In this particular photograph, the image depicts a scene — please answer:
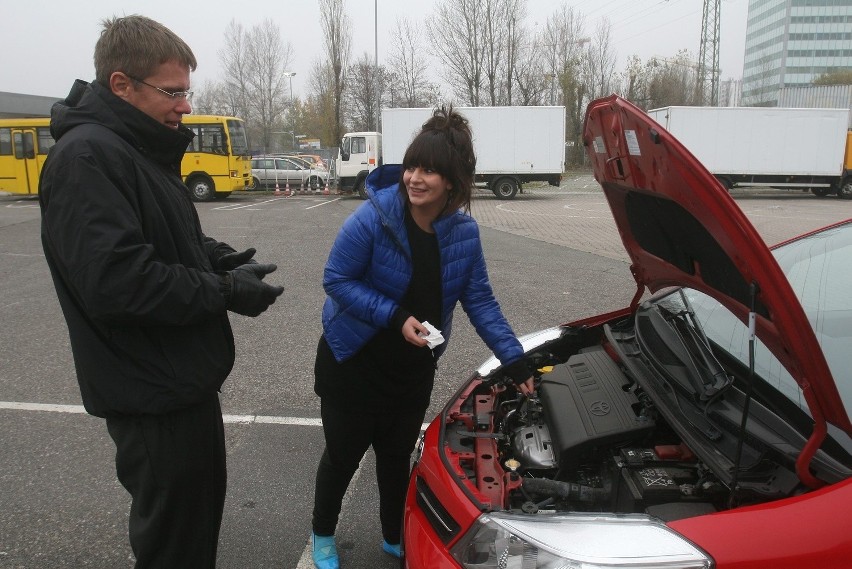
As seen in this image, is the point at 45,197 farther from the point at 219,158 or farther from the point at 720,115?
the point at 720,115

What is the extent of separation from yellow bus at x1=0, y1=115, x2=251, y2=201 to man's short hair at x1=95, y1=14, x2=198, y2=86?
19.5 meters

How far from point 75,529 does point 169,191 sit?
1.87 m

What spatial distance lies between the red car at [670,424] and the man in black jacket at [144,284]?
0.76 meters

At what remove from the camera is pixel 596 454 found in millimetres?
1997

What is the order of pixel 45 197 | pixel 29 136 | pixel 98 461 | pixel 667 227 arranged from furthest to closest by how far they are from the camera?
pixel 29 136
pixel 98 461
pixel 667 227
pixel 45 197

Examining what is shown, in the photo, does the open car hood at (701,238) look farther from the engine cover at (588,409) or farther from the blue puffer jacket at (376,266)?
the blue puffer jacket at (376,266)

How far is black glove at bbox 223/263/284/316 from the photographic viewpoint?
1.78 meters

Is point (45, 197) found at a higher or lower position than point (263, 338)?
higher

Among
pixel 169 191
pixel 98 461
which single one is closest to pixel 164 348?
pixel 169 191

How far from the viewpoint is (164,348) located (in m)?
1.71

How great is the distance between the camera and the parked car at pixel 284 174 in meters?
25.0

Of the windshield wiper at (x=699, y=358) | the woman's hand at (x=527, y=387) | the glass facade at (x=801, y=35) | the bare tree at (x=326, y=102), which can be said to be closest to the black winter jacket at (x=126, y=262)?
the woman's hand at (x=527, y=387)

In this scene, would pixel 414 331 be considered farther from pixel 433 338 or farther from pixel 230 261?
pixel 230 261

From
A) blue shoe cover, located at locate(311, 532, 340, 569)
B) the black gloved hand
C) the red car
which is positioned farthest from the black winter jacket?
blue shoe cover, located at locate(311, 532, 340, 569)
